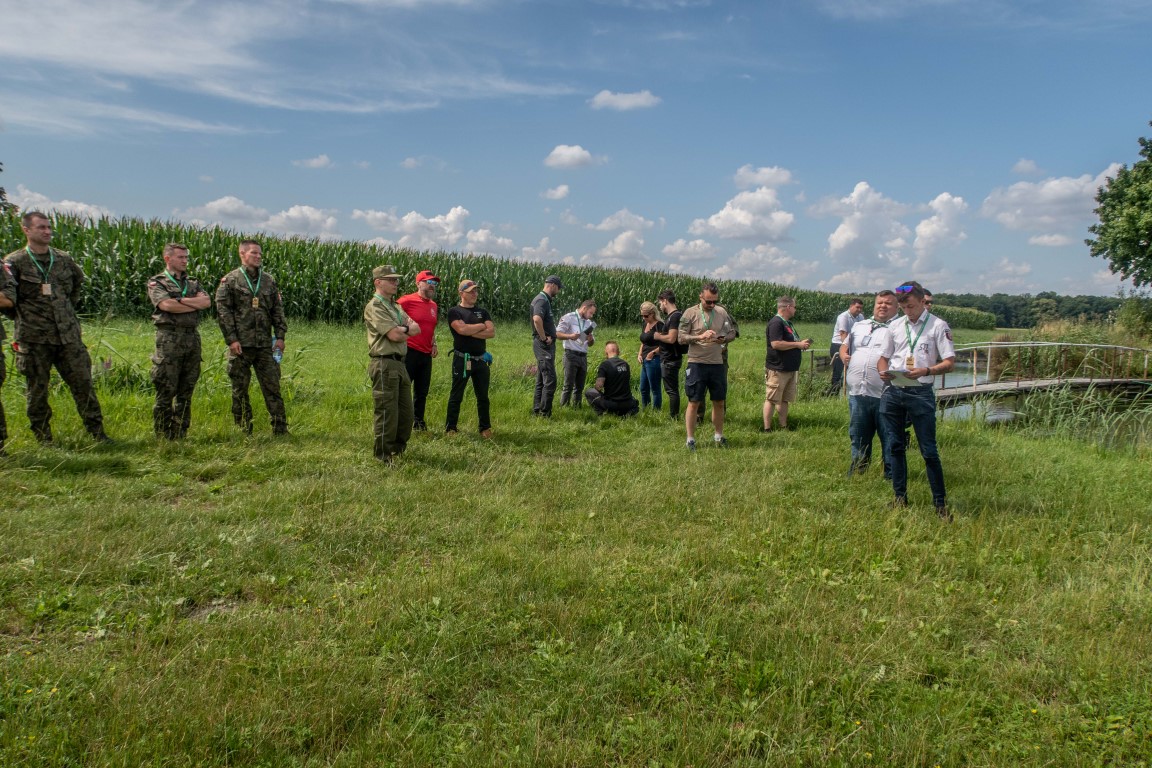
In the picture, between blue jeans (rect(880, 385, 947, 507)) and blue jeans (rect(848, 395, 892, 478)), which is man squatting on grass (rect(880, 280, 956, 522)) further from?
blue jeans (rect(848, 395, 892, 478))

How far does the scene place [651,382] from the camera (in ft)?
36.0

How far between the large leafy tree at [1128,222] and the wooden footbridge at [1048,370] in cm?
900

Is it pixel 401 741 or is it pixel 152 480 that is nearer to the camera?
pixel 401 741

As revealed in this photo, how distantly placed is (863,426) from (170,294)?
756 centimetres

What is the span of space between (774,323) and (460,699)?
752cm

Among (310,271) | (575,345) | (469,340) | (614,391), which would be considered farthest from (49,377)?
(310,271)

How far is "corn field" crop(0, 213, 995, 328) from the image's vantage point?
60.5 feet

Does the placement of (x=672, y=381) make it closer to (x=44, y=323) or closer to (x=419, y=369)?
(x=419, y=369)

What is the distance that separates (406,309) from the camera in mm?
7875

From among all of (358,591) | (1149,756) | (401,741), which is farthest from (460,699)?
(1149,756)

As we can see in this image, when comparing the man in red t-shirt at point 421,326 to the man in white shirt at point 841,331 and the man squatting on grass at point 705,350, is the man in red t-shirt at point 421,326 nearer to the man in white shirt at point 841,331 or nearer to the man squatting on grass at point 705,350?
the man squatting on grass at point 705,350

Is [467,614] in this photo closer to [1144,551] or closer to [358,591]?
[358,591]

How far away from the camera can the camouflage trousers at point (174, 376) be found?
23.2 ft

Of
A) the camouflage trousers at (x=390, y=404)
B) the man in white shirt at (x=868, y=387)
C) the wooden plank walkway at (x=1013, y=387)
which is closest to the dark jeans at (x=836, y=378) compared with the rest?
the wooden plank walkway at (x=1013, y=387)
